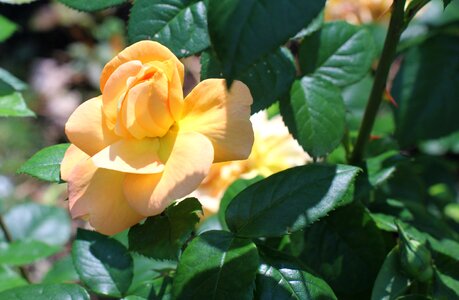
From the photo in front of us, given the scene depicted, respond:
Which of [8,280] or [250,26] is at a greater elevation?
[250,26]

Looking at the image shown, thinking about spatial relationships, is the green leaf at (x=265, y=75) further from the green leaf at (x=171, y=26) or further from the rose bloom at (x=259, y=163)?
the rose bloom at (x=259, y=163)

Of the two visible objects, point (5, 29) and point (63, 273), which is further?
point (63, 273)

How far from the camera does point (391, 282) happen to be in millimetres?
→ 717

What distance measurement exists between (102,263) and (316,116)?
31 cm

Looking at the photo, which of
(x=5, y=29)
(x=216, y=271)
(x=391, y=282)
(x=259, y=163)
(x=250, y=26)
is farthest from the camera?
(x=259, y=163)

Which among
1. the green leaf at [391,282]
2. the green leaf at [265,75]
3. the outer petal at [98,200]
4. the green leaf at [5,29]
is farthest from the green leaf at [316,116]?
the green leaf at [5,29]

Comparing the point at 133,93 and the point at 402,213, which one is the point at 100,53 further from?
the point at 133,93

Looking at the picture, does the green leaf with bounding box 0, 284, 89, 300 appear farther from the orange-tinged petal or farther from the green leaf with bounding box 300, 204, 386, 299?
the green leaf with bounding box 300, 204, 386, 299

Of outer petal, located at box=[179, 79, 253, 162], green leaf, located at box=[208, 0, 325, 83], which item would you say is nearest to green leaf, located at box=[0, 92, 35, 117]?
outer petal, located at box=[179, 79, 253, 162]

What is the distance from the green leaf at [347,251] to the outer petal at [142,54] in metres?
0.33

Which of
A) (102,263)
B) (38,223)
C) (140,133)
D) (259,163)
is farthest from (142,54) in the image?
(38,223)

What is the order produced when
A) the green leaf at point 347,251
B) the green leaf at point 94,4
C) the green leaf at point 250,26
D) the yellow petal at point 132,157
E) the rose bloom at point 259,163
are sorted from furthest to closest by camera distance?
1. the rose bloom at point 259,163
2. the green leaf at point 347,251
3. the green leaf at point 94,4
4. the yellow petal at point 132,157
5. the green leaf at point 250,26

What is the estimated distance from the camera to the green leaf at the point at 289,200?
2.02 ft

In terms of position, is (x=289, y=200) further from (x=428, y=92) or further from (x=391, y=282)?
(x=428, y=92)
